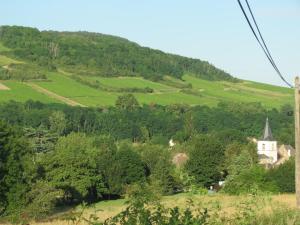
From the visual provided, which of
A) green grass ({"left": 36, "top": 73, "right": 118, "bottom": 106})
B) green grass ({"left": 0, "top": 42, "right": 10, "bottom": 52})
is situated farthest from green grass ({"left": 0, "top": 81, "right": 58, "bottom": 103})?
green grass ({"left": 0, "top": 42, "right": 10, "bottom": 52})

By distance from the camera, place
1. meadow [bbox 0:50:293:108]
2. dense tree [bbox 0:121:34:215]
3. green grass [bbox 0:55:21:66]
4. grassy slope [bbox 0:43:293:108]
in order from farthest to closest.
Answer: green grass [bbox 0:55:21:66] < grassy slope [bbox 0:43:293:108] < meadow [bbox 0:50:293:108] < dense tree [bbox 0:121:34:215]

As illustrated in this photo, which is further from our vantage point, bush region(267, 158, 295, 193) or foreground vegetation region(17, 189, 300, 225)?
bush region(267, 158, 295, 193)

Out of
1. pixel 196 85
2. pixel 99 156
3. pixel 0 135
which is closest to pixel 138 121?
pixel 196 85

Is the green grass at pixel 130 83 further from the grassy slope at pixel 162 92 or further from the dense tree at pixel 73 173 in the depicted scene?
the dense tree at pixel 73 173

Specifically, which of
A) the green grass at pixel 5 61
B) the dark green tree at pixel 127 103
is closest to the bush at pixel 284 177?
the dark green tree at pixel 127 103

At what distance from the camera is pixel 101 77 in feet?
501

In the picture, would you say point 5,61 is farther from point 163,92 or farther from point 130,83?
point 163,92

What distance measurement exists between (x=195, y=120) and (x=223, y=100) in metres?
24.5

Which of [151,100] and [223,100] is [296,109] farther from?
[223,100]

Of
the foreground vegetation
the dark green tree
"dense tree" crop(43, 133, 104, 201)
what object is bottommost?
"dense tree" crop(43, 133, 104, 201)

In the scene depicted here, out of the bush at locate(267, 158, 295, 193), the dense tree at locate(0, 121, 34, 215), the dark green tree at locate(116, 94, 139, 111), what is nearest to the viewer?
the dense tree at locate(0, 121, 34, 215)

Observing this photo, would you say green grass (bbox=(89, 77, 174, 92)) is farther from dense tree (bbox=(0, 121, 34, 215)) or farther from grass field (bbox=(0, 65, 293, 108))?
dense tree (bbox=(0, 121, 34, 215))

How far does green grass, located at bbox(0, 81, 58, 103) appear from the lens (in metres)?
121

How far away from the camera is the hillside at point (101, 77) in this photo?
432ft
